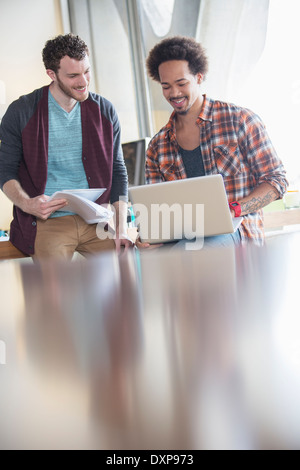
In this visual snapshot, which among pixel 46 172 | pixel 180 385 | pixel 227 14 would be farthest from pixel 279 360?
pixel 227 14

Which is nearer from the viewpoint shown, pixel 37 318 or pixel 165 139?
pixel 37 318

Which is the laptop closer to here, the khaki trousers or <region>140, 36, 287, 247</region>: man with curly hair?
<region>140, 36, 287, 247</region>: man with curly hair

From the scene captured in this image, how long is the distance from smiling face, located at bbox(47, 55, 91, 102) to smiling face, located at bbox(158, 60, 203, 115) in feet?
1.32

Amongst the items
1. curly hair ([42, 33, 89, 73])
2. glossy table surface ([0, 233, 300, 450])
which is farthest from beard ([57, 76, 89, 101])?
glossy table surface ([0, 233, 300, 450])

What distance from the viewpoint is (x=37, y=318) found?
17 cm

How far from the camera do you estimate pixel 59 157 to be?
6.70 feet

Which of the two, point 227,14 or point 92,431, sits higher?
point 227,14

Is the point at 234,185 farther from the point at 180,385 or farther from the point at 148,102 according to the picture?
the point at 148,102

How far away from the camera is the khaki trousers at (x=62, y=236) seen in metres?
1.98

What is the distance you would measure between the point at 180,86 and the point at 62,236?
933 mm

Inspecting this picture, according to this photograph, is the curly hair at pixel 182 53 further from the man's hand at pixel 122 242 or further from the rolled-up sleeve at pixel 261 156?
the man's hand at pixel 122 242

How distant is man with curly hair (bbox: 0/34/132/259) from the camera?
2.01 meters

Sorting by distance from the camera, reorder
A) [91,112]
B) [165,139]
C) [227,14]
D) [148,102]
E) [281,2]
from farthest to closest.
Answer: [148,102]
[227,14]
[281,2]
[165,139]
[91,112]

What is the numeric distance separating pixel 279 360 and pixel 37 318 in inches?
4.0
